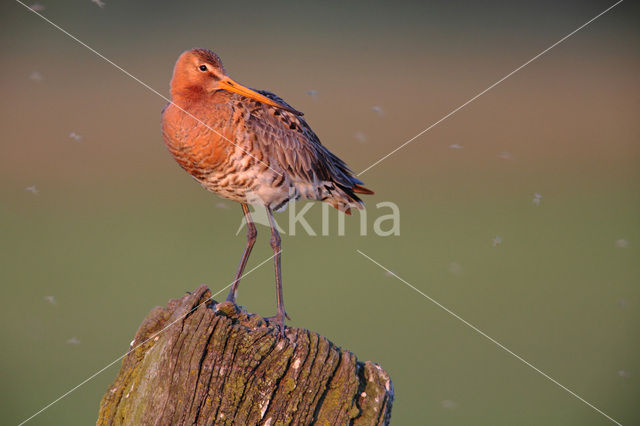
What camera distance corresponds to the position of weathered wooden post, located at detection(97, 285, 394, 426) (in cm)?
417

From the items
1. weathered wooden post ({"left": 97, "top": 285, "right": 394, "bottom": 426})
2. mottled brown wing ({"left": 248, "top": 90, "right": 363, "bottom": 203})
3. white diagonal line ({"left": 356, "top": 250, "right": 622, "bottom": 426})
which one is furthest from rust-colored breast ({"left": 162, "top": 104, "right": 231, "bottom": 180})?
white diagonal line ({"left": 356, "top": 250, "right": 622, "bottom": 426})

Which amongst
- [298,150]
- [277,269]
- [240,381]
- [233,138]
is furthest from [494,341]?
[240,381]

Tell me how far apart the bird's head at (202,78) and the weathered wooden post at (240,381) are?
2.45 m

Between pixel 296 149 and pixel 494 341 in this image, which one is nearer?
pixel 296 149

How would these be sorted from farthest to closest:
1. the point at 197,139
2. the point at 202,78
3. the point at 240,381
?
1. the point at 202,78
2. the point at 197,139
3. the point at 240,381

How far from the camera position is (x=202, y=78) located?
6371mm

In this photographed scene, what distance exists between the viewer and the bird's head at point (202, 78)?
249 inches

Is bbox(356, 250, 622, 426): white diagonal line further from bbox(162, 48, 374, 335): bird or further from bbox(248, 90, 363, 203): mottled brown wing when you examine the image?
bbox(162, 48, 374, 335): bird

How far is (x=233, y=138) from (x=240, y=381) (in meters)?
2.76

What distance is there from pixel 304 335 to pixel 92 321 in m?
9.69

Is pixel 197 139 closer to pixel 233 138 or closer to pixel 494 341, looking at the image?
pixel 233 138

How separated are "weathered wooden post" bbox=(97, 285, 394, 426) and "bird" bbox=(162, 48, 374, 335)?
1.63 metres

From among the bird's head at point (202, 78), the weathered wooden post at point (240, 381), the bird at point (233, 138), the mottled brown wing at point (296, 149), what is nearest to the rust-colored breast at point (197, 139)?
the bird at point (233, 138)

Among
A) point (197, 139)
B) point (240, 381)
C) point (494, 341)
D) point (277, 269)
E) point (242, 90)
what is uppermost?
point (242, 90)
